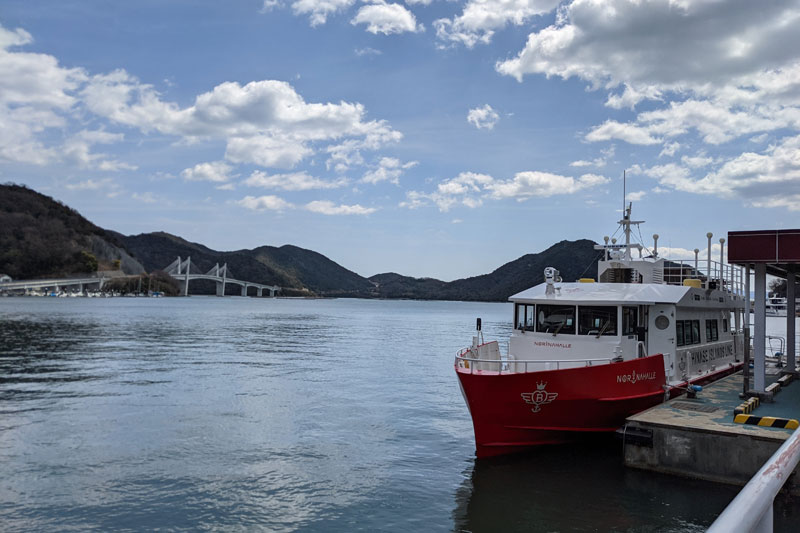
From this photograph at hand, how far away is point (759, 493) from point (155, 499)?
11.8m

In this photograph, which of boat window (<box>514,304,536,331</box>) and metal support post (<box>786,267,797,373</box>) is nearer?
boat window (<box>514,304,536,331</box>)

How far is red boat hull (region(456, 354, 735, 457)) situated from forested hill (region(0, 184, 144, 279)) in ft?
590

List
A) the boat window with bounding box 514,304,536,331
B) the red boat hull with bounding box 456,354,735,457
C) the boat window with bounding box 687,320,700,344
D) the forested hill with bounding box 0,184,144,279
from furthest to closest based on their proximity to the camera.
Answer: the forested hill with bounding box 0,184,144,279, the boat window with bounding box 687,320,700,344, the boat window with bounding box 514,304,536,331, the red boat hull with bounding box 456,354,735,457

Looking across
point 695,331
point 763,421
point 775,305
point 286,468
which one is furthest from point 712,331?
point 775,305

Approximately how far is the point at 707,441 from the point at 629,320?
4.48 m

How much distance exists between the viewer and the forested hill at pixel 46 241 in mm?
161000

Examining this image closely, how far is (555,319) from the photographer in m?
16.0

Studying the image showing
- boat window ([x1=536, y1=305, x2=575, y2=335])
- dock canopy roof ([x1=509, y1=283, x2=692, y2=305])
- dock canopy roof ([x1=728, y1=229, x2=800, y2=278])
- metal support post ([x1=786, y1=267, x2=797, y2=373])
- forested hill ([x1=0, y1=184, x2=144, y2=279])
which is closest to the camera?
dock canopy roof ([x1=728, y1=229, x2=800, y2=278])

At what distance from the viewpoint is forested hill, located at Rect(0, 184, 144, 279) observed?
161m

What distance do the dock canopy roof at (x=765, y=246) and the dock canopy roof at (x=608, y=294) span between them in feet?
7.10

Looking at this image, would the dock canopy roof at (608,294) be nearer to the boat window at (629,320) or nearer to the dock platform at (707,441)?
the boat window at (629,320)

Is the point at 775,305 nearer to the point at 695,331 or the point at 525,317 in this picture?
the point at 695,331

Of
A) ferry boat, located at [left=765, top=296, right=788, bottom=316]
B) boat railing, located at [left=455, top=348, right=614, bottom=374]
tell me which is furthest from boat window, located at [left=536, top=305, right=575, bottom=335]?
ferry boat, located at [left=765, top=296, right=788, bottom=316]

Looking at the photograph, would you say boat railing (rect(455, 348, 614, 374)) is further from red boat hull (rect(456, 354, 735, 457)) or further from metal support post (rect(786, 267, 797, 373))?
metal support post (rect(786, 267, 797, 373))
